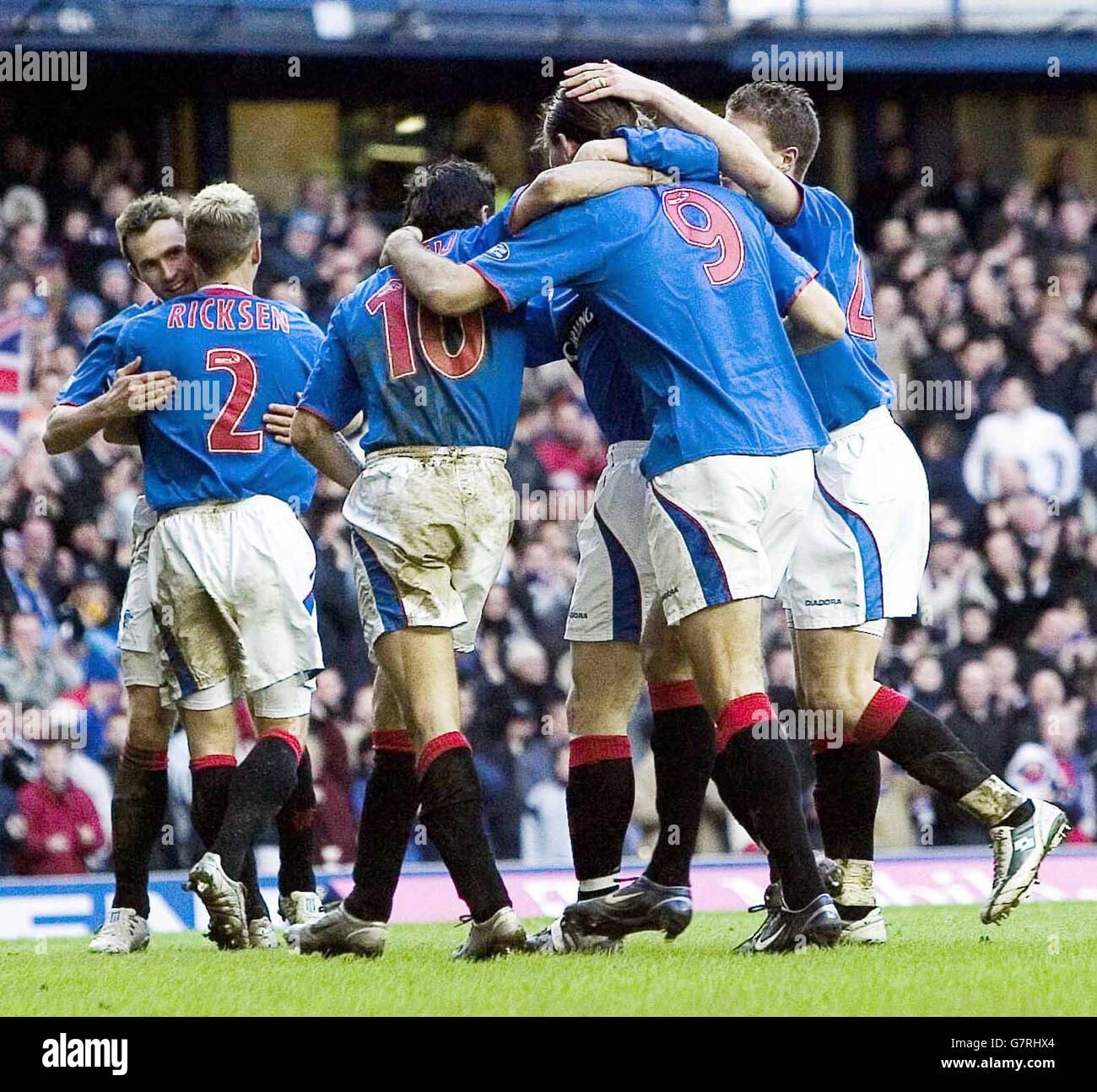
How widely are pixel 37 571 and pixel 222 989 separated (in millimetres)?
7032

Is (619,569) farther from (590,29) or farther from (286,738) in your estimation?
(590,29)

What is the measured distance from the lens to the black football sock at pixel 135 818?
6.79 meters

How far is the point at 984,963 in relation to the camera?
5.52 m

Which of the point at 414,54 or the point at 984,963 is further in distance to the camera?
the point at 414,54

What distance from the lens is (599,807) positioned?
6.13 metres

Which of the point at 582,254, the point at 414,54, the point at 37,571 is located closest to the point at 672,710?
the point at 582,254

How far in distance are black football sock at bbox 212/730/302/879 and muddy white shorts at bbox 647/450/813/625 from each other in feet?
5.00

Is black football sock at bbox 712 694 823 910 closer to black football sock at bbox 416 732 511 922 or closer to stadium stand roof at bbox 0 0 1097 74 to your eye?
black football sock at bbox 416 732 511 922

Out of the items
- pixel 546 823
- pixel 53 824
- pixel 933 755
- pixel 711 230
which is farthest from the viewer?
pixel 546 823

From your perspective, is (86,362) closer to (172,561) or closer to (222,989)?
(172,561)

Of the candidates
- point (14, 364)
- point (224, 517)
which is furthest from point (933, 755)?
point (14, 364)

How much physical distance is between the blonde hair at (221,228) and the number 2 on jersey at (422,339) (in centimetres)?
93

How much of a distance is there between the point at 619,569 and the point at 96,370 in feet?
6.68

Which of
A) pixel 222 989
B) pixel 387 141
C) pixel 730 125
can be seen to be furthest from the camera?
pixel 387 141
